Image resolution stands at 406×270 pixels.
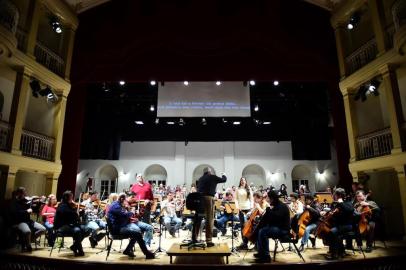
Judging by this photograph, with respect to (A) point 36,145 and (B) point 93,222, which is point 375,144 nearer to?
(B) point 93,222

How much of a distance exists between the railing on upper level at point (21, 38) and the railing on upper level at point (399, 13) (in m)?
9.74

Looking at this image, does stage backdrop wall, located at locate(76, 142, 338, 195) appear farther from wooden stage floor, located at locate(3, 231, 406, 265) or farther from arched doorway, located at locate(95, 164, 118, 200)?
wooden stage floor, located at locate(3, 231, 406, 265)

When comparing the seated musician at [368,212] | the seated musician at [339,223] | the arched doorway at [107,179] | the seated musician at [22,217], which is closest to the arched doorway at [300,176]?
the arched doorway at [107,179]

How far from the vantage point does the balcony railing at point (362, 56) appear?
846 cm

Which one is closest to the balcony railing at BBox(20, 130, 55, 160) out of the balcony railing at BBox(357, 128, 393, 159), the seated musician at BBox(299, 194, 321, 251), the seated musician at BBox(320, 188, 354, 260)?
the seated musician at BBox(299, 194, 321, 251)

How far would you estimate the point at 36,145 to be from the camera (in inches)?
326

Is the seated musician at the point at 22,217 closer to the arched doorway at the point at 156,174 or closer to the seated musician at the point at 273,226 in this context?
the seated musician at the point at 273,226

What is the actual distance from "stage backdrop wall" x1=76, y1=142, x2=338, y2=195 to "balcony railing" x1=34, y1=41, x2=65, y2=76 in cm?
847

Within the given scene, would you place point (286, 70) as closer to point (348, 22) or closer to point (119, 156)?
point (348, 22)

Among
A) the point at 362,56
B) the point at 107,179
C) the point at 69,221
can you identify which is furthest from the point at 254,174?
the point at 69,221

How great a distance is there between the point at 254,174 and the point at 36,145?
12.5m

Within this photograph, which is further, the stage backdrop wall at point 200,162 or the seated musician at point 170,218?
the stage backdrop wall at point 200,162

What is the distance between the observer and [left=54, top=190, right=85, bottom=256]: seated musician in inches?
207

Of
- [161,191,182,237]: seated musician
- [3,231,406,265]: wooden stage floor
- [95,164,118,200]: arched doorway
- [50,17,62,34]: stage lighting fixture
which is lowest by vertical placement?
[3,231,406,265]: wooden stage floor
